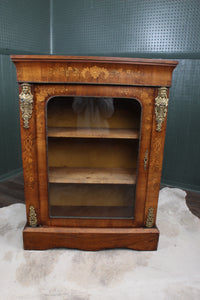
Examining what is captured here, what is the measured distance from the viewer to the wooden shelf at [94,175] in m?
1.43

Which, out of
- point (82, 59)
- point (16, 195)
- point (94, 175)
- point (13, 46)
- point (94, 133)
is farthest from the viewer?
point (13, 46)

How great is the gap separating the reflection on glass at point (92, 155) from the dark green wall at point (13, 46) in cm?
126

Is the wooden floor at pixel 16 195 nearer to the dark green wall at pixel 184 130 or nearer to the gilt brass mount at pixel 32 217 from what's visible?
the dark green wall at pixel 184 130

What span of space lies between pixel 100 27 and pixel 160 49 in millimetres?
672

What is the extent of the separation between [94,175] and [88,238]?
40 cm

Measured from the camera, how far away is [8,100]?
2.44 metres

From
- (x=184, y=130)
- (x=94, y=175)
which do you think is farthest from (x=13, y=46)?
(x=184, y=130)

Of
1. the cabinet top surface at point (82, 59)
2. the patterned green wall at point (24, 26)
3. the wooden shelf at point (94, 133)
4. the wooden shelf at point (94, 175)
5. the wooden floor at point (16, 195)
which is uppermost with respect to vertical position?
the patterned green wall at point (24, 26)

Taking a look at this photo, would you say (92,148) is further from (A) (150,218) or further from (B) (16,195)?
(B) (16,195)

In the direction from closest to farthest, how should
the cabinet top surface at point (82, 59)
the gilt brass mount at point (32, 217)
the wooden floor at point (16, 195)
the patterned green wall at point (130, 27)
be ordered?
the cabinet top surface at point (82, 59) → the gilt brass mount at point (32, 217) → the wooden floor at point (16, 195) → the patterned green wall at point (130, 27)

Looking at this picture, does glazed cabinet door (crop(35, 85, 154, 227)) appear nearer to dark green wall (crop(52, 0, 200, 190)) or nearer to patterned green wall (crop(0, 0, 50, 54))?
dark green wall (crop(52, 0, 200, 190))

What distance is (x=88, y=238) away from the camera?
1.43 meters

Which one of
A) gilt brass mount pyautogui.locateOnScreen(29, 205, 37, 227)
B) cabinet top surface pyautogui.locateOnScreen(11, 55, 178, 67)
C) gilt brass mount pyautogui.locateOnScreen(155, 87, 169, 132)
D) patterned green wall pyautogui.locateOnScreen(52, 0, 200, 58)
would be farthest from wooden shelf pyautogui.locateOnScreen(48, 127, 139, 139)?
patterned green wall pyautogui.locateOnScreen(52, 0, 200, 58)

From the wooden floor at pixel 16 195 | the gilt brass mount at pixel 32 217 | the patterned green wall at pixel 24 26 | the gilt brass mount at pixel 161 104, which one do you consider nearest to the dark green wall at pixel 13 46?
the patterned green wall at pixel 24 26
